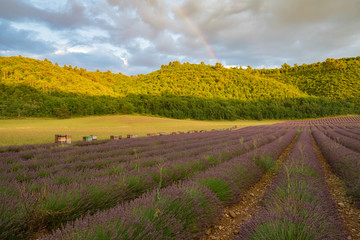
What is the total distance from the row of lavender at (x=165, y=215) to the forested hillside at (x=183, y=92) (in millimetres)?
44883

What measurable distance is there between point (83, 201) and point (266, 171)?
460 cm

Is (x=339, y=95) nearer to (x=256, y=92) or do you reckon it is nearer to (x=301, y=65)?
(x=256, y=92)

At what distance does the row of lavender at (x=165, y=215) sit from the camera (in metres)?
1.48

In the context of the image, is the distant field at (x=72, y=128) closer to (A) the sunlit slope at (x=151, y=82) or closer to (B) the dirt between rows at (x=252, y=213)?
(B) the dirt between rows at (x=252, y=213)

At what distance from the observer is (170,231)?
5.90ft

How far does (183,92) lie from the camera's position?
6756 centimetres

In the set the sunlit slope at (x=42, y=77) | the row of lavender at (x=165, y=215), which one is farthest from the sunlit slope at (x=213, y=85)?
the row of lavender at (x=165, y=215)

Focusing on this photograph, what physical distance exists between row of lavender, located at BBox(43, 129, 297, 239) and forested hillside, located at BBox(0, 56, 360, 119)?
147 feet

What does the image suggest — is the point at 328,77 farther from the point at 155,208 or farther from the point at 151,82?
the point at 155,208

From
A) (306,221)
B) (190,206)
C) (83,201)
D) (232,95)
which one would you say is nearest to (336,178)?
(306,221)

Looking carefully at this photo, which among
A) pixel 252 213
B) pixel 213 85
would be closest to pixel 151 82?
pixel 213 85

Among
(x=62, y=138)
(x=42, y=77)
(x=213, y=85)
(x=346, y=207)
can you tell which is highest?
(x=213, y=85)

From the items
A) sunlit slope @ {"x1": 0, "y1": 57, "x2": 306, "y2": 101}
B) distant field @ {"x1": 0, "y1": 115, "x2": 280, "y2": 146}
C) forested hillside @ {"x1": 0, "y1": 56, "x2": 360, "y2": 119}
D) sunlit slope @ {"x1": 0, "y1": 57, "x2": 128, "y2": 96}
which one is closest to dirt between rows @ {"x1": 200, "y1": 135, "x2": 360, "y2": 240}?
distant field @ {"x1": 0, "y1": 115, "x2": 280, "y2": 146}

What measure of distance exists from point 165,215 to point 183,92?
6647cm
